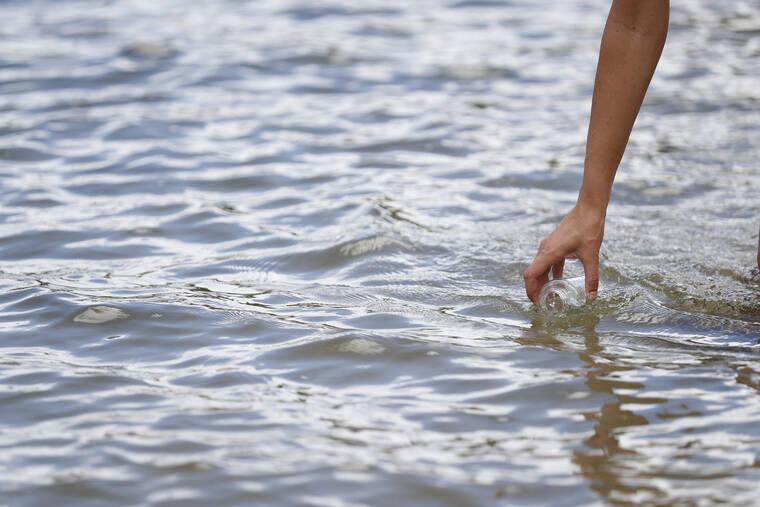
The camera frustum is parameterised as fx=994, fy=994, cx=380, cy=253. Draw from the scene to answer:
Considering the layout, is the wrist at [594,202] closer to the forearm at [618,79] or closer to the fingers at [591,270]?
the forearm at [618,79]

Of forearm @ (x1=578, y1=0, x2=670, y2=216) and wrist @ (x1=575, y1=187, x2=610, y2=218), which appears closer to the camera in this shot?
forearm @ (x1=578, y1=0, x2=670, y2=216)

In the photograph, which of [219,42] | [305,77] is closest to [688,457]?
[305,77]

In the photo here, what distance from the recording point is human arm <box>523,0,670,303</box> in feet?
9.83

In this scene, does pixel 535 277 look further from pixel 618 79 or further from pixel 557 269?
pixel 618 79

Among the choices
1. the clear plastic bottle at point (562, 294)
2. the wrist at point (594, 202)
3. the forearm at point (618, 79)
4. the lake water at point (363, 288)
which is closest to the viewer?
the lake water at point (363, 288)

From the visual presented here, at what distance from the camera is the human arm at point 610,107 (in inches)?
118

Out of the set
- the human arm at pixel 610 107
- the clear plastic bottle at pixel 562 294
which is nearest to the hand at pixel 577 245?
the human arm at pixel 610 107

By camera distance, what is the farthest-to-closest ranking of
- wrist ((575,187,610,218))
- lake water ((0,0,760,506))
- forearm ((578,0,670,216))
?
wrist ((575,187,610,218)) < forearm ((578,0,670,216)) < lake water ((0,0,760,506))

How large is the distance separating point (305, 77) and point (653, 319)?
556 cm

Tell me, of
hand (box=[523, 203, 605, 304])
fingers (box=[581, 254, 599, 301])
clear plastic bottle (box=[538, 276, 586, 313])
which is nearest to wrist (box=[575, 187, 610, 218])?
hand (box=[523, 203, 605, 304])

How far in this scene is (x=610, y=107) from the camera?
308cm

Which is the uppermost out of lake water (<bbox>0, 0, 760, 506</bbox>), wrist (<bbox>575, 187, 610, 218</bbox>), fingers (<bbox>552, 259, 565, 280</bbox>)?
wrist (<bbox>575, 187, 610, 218</bbox>)

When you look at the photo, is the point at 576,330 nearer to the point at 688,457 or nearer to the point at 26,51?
the point at 688,457

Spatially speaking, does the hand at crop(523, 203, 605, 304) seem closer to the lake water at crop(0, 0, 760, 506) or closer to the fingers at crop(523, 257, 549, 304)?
the fingers at crop(523, 257, 549, 304)
